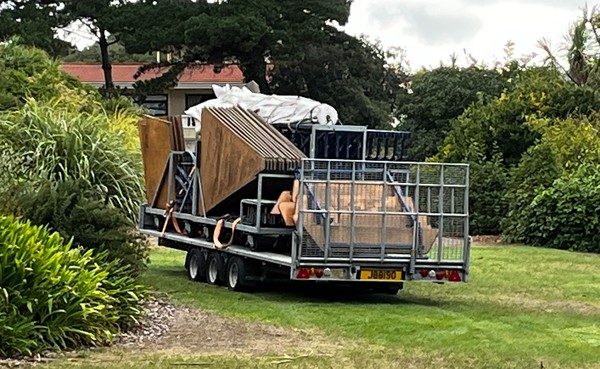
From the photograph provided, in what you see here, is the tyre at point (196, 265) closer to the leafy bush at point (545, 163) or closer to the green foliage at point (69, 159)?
the green foliage at point (69, 159)

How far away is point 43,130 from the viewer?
20469 mm

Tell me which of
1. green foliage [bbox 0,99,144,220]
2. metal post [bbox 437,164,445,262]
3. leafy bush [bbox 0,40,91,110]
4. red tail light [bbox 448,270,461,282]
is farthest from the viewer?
leafy bush [bbox 0,40,91,110]

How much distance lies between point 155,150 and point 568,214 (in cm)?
1182

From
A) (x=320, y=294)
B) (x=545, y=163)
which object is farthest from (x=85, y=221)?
(x=545, y=163)

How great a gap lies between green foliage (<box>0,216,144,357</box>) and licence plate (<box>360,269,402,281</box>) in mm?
4057

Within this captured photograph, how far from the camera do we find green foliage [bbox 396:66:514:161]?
1651 inches

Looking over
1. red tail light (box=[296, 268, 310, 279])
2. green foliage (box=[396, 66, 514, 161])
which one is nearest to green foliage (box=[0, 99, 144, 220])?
→ red tail light (box=[296, 268, 310, 279])

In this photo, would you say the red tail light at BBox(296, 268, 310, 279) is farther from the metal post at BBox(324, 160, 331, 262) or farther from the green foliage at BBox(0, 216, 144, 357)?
the green foliage at BBox(0, 216, 144, 357)

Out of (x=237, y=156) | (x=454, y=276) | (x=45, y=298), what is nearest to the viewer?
(x=45, y=298)

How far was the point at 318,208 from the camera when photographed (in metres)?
14.0

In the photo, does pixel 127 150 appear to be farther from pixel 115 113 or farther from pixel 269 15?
pixel 269 15

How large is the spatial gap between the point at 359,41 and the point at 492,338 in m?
37.5

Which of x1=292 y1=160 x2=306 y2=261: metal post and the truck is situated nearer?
x1=292 y1=160 x2=306 y2=261: metal post

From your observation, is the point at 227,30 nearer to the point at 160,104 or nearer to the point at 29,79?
the point at 160,104
